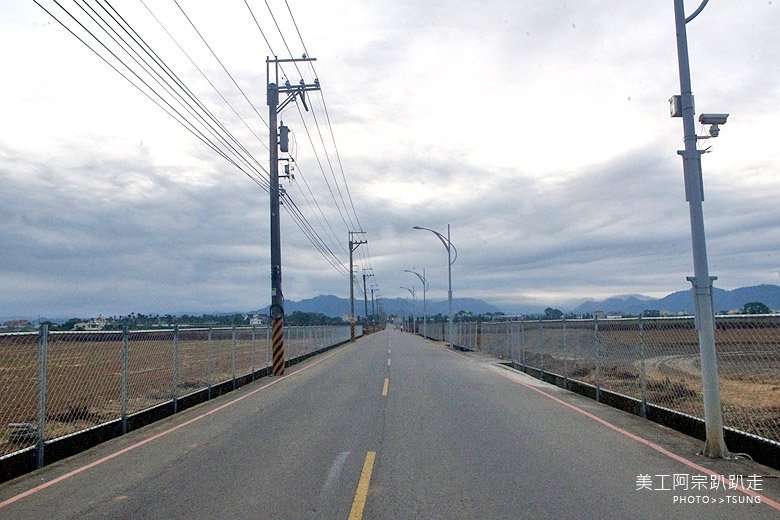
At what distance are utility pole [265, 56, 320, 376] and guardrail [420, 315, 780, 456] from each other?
910cm

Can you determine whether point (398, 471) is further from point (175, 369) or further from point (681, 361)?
point (681, 361)

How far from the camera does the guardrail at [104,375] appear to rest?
9.16 metres

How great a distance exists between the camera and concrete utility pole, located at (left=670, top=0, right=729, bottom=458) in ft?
28.5

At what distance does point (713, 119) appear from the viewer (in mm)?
9203

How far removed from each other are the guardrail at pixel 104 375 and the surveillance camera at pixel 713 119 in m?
9.58

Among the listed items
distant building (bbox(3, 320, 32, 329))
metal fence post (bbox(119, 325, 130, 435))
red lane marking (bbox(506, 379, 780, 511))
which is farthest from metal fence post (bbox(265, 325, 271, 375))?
red lane marking (bbox(506, 379, 780, 511))

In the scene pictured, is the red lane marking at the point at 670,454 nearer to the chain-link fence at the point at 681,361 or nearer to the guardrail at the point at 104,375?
the chain-link fence at the point at 681,361

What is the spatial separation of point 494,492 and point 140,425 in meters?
8.13

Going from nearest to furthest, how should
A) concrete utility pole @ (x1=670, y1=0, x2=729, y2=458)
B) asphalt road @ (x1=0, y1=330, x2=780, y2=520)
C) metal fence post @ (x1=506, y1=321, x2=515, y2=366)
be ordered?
1. asphalt road @ (x1=0, y1=330, x2=780, y2=520)
2. concrete utility pole @ (x1=670, y1=0, x2=729, y2=458)
3. metal fence post @ (x1=506, y1=321, x2=515, y2=366)

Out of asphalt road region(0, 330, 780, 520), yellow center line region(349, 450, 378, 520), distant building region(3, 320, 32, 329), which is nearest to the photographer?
yellow center line region(349, 450, 378, 520)

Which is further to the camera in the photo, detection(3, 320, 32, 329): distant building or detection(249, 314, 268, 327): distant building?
detection(249, 314, 268, 327): distant building

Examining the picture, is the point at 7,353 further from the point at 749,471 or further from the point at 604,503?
the point at 749,471

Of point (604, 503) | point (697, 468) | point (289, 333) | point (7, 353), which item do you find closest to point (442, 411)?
point (697, 468)

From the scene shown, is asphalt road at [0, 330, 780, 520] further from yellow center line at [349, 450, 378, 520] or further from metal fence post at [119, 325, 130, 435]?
metal fence post at [119, 325, 130, 435]
